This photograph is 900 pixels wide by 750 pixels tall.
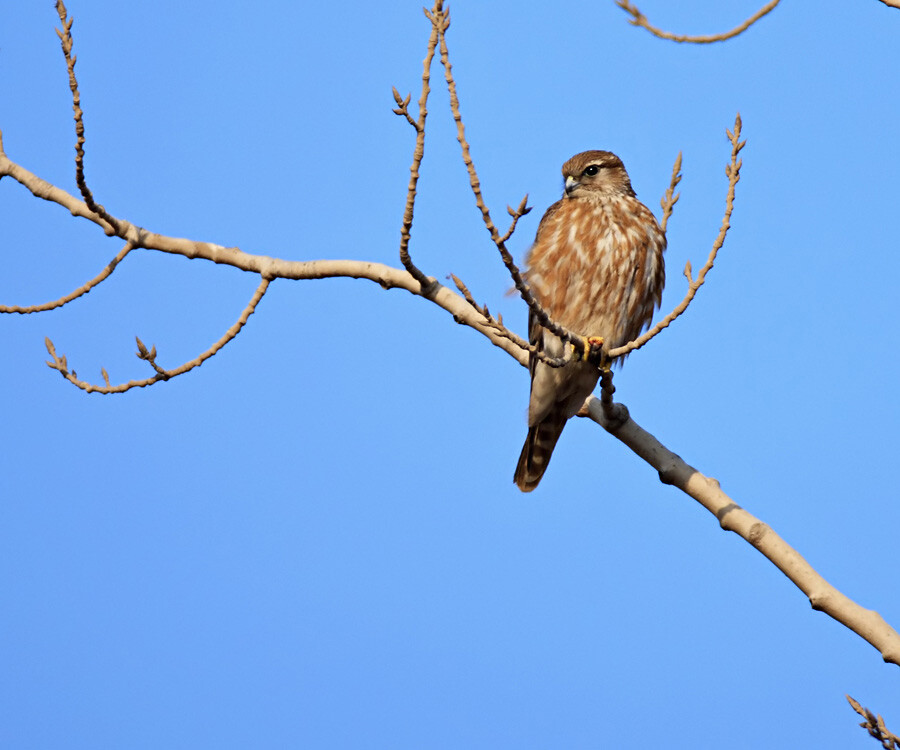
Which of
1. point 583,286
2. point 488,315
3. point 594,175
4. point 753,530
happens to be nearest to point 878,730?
point 753,530

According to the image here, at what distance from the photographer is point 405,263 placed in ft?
11.4

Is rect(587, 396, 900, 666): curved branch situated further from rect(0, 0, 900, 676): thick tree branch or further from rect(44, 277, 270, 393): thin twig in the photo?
rect(44, 277, 270, 393): thin twig

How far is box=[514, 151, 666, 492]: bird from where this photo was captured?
4957 millimetres

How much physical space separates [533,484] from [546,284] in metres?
1.01

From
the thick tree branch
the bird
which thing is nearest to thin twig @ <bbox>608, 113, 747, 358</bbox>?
the thick tree branch

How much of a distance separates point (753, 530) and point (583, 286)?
1.76 metres

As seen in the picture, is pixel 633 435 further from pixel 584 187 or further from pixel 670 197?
pixel 584 187

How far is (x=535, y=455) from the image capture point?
5.37 m

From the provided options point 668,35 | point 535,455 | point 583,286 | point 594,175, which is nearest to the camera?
point 668,35

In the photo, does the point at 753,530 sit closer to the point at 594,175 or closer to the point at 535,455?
the point at 535,455

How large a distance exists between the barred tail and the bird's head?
1.17 metres

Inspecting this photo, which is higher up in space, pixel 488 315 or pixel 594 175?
pixel 594 175

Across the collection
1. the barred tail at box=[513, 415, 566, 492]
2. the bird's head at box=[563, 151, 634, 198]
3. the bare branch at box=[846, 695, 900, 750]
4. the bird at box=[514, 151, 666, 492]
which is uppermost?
the bird's head at box=[563, 151, 634, 198]

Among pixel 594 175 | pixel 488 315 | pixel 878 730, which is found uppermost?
pixel 594 175
